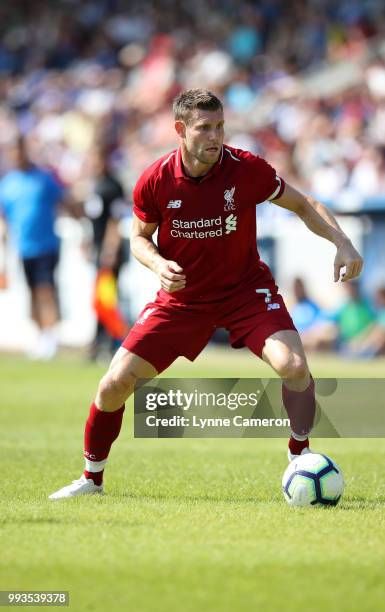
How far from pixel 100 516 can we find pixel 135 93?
846 inches

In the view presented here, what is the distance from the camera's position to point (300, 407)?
25.7 feet

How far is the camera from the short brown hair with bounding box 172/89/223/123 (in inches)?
296

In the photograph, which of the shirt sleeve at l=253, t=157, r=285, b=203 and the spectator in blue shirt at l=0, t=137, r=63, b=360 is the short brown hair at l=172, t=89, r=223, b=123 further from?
the spectator in blue shirt at l=0, t=137, r=63, b=360

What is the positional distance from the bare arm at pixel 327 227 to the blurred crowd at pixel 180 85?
1051cm

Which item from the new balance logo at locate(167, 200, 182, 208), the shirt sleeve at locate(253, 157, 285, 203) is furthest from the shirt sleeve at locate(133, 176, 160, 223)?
the shirt sleeve at locate(253, 157, 285, 203)

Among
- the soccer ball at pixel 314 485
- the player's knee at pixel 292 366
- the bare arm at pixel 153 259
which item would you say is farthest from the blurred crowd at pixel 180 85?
the soccer ball at pixel 314 485

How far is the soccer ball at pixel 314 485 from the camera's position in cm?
731

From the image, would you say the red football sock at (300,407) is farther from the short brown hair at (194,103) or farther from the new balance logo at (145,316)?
the short brown hair at (194,103)

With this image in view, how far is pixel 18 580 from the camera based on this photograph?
17.6 feet

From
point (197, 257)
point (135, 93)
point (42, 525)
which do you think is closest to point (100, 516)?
point (42, 525)

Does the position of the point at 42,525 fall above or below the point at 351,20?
below

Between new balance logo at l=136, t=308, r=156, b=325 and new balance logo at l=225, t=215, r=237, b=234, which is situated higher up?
new balance logo at l=225, t=215, r=237, b=234

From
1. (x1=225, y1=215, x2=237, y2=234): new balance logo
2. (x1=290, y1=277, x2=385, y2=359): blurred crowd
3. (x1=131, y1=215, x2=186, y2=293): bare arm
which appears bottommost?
(x1=290, y1=277, x2=385, y2=359): blurred crowd

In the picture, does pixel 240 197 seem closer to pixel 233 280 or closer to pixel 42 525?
pixel 233 280
